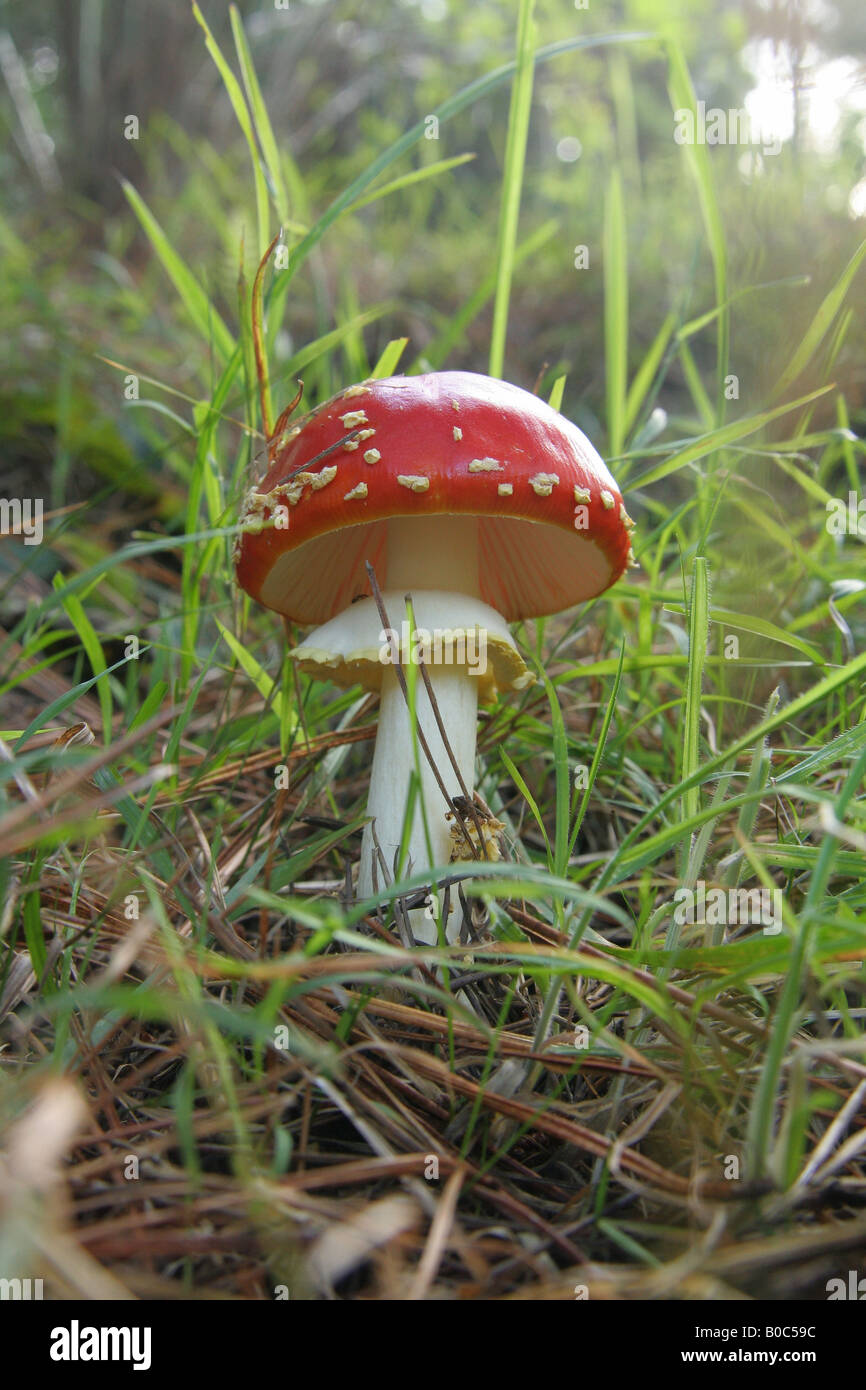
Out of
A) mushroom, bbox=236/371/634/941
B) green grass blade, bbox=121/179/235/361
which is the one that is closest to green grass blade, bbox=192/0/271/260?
green grass blade, bbox=121/179/235/361

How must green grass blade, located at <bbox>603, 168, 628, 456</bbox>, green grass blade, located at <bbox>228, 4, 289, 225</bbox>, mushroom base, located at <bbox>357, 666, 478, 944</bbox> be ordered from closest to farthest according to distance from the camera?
mushroom base, located at <bbox>357, 666, 478, 944</bbox>, green grass blade, located at <bbox>228, 4, 289, 225</bbox>, green grass blade, located at <bbox>603, 168, 628, 456</bbox>


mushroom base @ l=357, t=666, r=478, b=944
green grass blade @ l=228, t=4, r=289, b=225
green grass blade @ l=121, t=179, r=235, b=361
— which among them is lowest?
mushroom base @ l=357, t=666, r=478, b=944

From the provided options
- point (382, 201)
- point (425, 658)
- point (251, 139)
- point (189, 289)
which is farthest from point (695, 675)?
point (382, 201)

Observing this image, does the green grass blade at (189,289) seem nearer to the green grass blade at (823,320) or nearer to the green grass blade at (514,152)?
the green grass blade at (514,152)

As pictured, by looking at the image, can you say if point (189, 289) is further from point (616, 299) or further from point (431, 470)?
point (431, 470)

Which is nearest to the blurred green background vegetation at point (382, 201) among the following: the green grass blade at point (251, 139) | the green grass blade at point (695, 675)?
the green grass blade at point (251, 139)

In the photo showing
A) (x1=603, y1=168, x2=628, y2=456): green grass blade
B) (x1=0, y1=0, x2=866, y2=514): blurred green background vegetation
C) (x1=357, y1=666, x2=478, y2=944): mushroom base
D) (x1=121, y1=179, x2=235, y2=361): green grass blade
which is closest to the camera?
(x1=357, y1=666, x2=478, y2=944): mushroom base

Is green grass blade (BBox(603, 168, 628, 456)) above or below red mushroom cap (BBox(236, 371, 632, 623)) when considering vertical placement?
above

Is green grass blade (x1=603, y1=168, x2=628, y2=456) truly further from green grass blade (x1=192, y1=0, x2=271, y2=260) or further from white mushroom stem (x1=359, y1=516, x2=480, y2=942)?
green grass blade (x1=192, y1=0, x2=271, y2=260)

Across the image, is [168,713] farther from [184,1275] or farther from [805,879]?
[805,879]
